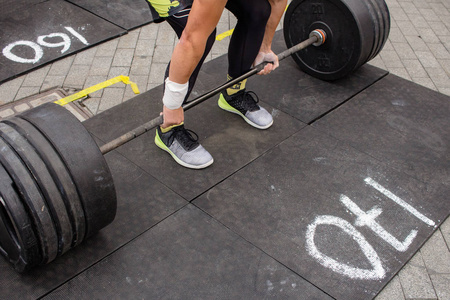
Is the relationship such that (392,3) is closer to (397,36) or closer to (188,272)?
(397,36)

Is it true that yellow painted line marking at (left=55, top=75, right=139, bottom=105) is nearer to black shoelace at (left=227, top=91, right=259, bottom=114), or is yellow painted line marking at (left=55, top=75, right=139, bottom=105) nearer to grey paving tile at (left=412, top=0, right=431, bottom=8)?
black shoelace at (left=227, top=91, right=259, bottom=114)

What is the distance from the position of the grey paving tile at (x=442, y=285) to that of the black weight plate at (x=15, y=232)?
1.99 m

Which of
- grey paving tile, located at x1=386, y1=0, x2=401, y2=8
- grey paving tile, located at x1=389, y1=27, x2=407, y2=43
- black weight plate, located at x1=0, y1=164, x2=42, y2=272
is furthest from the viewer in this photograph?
grey paving tile, located at x1=386, y1=0, x2=401, y2=8

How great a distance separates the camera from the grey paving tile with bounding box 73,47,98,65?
3.80 metres

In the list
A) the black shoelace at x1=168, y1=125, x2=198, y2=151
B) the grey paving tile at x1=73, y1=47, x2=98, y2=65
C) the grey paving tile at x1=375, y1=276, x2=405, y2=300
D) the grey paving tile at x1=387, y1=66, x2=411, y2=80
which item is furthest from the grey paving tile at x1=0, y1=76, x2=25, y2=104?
the grey paving tile at x1=387, y1=66, x2=411, y2=80

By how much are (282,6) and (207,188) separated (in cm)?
131

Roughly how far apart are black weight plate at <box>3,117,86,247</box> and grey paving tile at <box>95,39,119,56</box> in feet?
6.83

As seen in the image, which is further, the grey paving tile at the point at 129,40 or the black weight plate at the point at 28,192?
the grey paving tile at the point at 129,40

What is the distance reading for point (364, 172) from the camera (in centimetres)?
280

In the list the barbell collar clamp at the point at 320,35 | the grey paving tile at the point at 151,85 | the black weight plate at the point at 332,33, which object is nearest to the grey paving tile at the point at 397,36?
the black weight plate at the point at 332,33

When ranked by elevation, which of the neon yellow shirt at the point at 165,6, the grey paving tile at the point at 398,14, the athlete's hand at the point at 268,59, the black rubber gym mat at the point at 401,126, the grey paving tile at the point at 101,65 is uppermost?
the neon yellow shirt at the point at 165,6

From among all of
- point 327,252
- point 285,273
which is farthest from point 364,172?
point 285,273

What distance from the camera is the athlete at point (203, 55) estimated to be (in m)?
2.18

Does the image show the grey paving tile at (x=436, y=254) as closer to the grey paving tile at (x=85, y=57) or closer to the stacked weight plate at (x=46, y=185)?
the stacked weight plate at (x=46, y=185)
